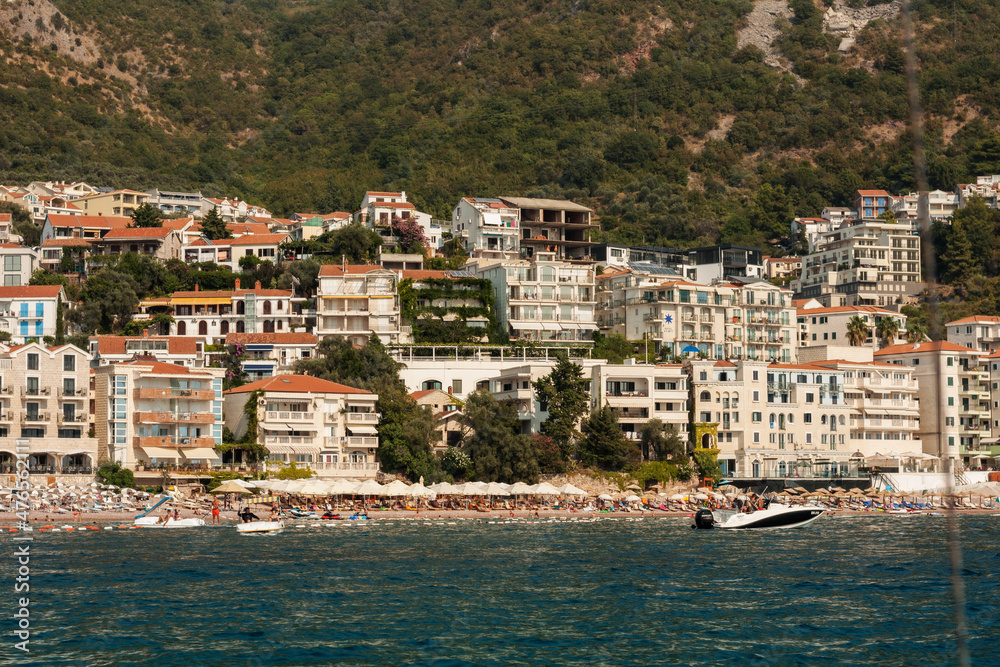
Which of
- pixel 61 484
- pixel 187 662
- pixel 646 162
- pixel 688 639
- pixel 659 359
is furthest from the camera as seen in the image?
pixel 646 162

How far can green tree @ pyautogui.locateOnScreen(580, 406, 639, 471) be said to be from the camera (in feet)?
278

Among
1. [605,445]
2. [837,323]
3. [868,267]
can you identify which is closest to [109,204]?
[605,445]

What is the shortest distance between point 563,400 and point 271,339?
27079 mm

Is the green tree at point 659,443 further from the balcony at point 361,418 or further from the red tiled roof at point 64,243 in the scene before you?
the red tiled roof at point 64,243

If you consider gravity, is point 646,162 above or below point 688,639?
above

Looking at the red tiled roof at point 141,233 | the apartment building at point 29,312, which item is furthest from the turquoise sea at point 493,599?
the red tiled roof at point 141,233

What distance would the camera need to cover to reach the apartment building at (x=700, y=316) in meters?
106

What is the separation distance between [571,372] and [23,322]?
46.7 meters

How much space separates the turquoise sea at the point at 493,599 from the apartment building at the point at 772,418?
90.7 ft

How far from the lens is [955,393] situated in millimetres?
107125

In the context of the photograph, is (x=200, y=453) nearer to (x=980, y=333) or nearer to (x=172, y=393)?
(x=172, y=393)

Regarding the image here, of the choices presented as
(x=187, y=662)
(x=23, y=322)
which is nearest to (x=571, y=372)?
(x=23, y=322)

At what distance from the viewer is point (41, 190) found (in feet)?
474

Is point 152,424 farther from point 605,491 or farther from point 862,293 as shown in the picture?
point 862,293
